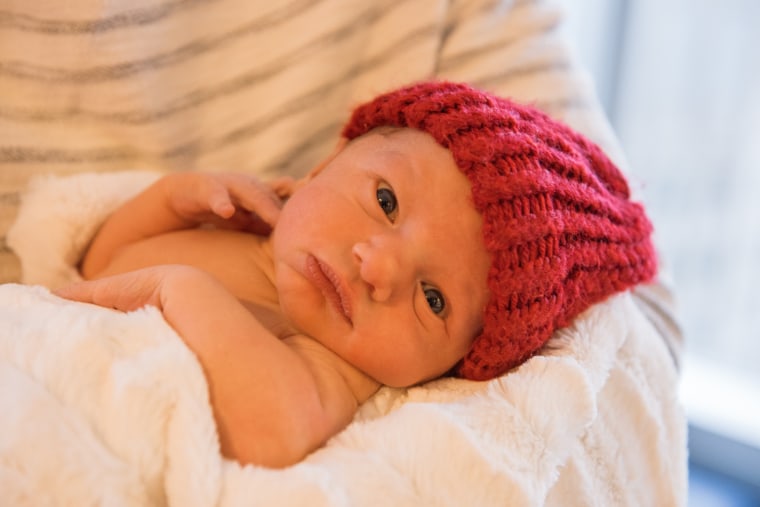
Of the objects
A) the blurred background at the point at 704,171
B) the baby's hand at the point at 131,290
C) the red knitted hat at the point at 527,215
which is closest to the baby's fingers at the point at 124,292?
the baby's hand at the point at 131,290

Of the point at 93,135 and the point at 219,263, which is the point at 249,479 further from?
the point at 93,135

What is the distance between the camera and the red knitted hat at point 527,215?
860mm

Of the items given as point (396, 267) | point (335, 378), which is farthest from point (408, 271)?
point (335, 378)

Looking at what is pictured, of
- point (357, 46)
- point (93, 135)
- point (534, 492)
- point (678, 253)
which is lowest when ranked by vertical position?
point (678, 253)

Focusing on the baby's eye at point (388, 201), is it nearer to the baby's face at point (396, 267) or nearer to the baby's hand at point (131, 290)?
the baby's face at point (396, 267)

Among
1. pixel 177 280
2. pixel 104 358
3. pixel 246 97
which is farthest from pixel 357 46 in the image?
pixel 104 358

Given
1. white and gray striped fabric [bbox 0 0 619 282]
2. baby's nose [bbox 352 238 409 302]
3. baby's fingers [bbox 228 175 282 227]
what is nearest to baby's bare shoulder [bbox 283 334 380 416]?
baby's nose [bbox 352 238 409 302]

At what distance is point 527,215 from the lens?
2.81 feet

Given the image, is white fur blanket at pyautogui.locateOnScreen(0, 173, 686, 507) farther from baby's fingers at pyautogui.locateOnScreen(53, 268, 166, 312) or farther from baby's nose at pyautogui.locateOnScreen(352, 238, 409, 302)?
baby's nose at pyautogui.locateOnScreen(352, 238, 409, 302)

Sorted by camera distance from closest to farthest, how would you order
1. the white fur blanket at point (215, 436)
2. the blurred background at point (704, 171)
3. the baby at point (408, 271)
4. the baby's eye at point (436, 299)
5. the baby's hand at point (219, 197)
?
the white fur blanket at point (215, 436)
the baby at point (408, 271)
the baby's eye at point (436, 299)
the baby's hand at point (219, 197)
the blurred background at point (704, 171)

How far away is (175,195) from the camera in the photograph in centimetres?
107

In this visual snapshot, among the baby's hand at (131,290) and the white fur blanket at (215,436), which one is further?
the baby's hand at (131,290)

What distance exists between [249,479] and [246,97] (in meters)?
0.77

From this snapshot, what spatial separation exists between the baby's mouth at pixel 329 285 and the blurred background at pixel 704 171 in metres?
1.04
